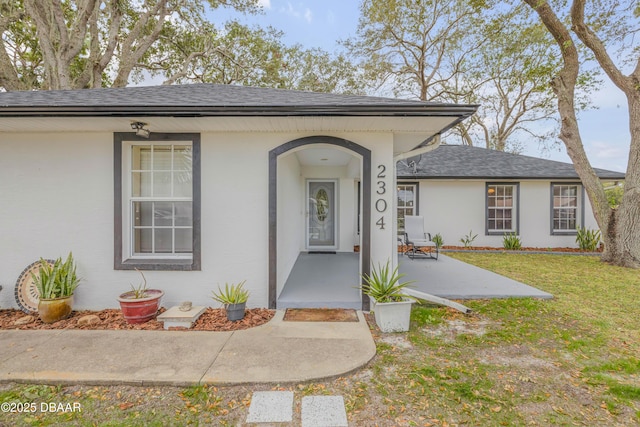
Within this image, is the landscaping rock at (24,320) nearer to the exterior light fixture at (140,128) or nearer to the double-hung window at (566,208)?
the exterior light fixture at (140,128)

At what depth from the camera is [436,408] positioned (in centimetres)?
225

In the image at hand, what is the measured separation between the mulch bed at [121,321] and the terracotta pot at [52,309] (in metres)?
0.06

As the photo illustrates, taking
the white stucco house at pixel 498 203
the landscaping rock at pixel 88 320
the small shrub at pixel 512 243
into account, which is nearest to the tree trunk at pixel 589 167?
the white stucco house at pixel 498 203

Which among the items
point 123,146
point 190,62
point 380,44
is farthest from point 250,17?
point 123,146

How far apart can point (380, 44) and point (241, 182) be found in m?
14.3

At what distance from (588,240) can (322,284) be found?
9963mm

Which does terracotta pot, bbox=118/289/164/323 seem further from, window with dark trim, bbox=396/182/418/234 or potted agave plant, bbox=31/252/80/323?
window with dark trim, bbox=396/182/418/234

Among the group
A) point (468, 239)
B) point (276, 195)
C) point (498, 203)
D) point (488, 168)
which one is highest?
point (488, 168)

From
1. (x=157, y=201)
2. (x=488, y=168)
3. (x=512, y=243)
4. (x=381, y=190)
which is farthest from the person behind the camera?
(x=488, y=168)

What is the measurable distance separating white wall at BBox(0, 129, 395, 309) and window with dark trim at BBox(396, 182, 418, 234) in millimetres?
6577

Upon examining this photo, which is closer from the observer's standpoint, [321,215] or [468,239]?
[321,215]

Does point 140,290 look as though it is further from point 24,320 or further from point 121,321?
point 24,320

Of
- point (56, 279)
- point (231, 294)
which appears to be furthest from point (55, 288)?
point (231, 294)

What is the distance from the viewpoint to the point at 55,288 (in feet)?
12.6
